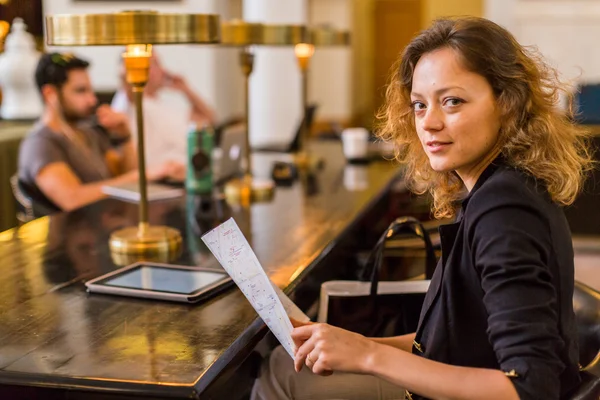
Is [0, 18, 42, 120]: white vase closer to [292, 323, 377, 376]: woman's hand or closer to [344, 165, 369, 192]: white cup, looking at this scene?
[344, 165, 369, 192]: white cup

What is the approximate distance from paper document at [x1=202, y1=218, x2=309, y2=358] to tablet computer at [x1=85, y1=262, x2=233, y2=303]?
0.31 meters

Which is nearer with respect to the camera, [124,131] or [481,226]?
[481,226]

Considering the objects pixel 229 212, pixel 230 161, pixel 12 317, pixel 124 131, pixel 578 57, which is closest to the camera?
pixel 12 317

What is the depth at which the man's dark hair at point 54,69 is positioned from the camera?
3365mm

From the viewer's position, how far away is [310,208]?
8.57 feet

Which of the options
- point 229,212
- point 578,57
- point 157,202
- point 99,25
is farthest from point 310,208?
point 578,57

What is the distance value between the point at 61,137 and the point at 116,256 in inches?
51.0

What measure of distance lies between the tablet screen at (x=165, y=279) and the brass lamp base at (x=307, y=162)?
1.58 m

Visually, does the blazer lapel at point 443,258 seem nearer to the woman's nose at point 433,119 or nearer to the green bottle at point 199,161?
the woman's nose at point 433,119

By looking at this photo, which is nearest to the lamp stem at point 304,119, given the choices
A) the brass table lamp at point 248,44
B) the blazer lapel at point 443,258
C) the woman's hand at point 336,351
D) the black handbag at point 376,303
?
the brass table lamp at point 248,44

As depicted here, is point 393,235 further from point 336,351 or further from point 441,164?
point 336,351

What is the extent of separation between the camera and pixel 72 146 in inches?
125

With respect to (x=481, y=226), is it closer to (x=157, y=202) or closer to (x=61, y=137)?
(x=157, y=202)

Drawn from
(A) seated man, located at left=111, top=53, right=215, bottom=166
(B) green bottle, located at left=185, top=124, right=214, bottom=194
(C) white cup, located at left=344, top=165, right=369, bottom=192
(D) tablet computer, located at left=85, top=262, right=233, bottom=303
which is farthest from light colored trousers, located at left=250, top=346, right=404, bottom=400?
(A) seated man, located at left=111, top=53, right=215, bottom=166
